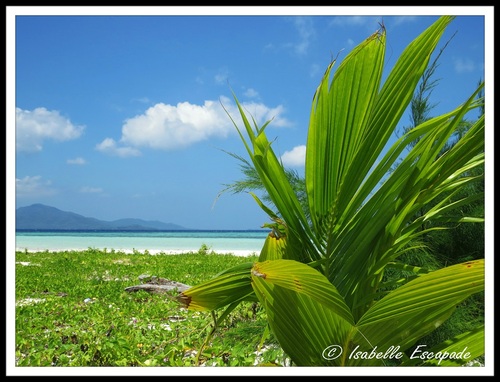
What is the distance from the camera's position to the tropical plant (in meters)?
1.13

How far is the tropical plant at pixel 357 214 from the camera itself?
1126 mm

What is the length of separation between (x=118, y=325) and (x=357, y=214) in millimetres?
2429

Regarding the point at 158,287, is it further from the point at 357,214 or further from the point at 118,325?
the point at 357,214

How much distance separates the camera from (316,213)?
120cm

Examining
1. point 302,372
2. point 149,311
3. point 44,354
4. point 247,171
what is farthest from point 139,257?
point 302,372

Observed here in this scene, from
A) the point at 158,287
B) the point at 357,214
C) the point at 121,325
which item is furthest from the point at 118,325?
the point at 357,214

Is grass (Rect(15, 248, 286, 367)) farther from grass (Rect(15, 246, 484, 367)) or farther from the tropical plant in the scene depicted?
the tropical plant

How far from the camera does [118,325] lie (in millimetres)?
3211

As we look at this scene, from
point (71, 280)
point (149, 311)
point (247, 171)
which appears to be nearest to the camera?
point (247, 171)

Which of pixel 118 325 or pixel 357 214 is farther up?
pixel 357 214

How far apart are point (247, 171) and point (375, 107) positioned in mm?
763

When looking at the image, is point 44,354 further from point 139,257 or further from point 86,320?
point 139,257

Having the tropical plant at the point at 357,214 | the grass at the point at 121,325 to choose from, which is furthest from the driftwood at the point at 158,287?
the tropical plant at the point at 357,214

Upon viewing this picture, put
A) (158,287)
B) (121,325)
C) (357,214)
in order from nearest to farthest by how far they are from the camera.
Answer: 1. (357,214)
2. (121,325)
3. (158,287)
